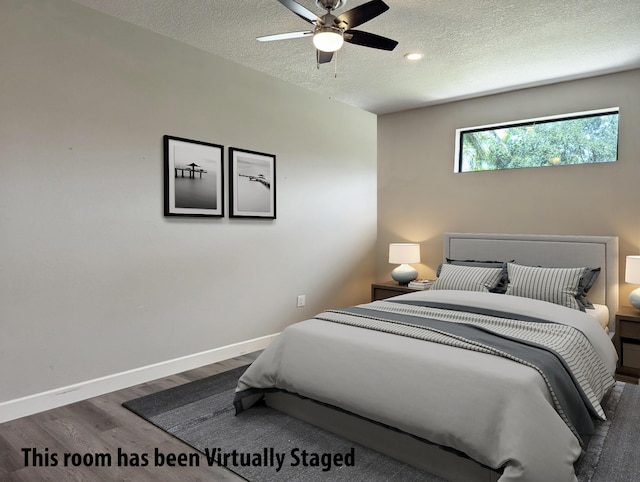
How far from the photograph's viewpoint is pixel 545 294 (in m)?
3.38

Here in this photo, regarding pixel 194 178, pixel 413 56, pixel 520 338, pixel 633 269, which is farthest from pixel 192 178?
pixel 633 269

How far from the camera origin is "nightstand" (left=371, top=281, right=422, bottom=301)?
445 centimetres

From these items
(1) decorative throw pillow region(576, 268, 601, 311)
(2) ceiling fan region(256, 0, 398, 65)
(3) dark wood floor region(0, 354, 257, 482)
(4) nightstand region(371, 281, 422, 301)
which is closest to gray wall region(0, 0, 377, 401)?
(3) dark wood floor region(0, 354, 257, 482)

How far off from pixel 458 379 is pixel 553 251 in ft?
8.05

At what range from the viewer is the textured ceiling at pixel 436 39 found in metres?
2.71

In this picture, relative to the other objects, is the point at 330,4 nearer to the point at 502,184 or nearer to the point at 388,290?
the point at 502,184

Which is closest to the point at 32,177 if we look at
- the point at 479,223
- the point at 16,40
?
the point at 16,40

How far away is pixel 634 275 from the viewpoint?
328 centimetres

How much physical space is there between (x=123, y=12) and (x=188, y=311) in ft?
7.43

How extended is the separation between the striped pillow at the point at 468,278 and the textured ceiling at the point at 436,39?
1.74m

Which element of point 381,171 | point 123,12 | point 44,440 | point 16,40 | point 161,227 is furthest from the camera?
point 381,171

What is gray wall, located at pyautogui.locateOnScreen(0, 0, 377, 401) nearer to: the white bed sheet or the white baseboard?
the white baseboard

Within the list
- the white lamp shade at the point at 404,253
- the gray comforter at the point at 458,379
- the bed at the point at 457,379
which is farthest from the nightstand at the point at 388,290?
the gray comforter at the point at 458,379

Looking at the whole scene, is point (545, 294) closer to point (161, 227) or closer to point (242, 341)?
point (242, 341)
